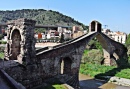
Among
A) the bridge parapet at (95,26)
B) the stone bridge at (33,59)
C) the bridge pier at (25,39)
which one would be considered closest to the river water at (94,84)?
the stone bridge at (33,59)

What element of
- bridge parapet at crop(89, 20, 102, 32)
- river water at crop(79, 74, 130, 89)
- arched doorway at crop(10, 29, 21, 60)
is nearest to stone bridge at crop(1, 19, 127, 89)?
arched doorway at crop(10, 29, 21, 60)

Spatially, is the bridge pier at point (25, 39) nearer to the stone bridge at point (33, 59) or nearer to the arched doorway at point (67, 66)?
the stone bridge at point (33, 59)

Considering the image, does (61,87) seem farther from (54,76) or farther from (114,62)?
(114,62)

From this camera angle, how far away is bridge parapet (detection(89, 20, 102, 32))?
25.0m

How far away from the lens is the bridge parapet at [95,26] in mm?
25047

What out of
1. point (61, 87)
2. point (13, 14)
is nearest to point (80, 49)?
point (61, 87)

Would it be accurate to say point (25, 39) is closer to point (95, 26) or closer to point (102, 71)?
point (95, 26)

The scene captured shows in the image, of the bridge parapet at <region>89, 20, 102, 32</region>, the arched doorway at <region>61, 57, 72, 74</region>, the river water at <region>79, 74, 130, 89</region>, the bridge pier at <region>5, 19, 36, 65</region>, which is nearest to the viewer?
the bridge pier at <region>5, 19, 36, 65</region>

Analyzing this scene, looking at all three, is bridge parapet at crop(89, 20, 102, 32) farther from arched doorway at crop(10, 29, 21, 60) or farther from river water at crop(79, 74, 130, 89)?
arched doorway at crop(10, 29, 21, 60)

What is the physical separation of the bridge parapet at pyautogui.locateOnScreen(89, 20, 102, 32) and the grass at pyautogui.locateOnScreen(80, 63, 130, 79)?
5.49 m

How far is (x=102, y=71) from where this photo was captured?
26.7m

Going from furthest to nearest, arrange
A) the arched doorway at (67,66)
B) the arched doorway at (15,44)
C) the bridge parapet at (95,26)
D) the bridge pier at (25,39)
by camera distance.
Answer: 1. the bridge parapet at (95,26)
2. the arched doorway at (67,66)
3. the arched doorway at (15,44)
4. the bridge pier at (25,39)

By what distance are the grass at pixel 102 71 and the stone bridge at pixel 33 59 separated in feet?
20.6

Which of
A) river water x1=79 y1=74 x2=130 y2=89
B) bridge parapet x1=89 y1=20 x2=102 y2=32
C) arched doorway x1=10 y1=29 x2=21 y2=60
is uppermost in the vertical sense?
bridge parapet x1=89 y1=20 x2=102 y2=32
